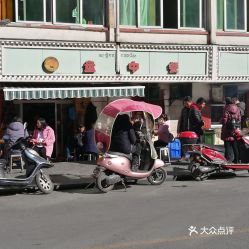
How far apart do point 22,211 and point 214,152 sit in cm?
538

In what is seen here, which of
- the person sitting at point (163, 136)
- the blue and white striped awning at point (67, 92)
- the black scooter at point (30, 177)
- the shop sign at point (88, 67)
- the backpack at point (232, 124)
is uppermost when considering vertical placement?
the shop sign at point (88, 67)

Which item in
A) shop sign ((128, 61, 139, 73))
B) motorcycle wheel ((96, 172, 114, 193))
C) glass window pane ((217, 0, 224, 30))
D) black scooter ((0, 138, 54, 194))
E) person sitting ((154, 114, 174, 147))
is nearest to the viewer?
black scooter ((0, 138, 54, 194))

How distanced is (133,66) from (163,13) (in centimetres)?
226

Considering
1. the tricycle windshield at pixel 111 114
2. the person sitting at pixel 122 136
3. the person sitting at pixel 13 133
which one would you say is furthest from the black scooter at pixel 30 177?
the person sitting at pixel 13 133

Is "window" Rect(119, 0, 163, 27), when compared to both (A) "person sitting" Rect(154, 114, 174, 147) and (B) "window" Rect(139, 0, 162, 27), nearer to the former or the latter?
(B) "window" Rect(139, 0, 162, 27)

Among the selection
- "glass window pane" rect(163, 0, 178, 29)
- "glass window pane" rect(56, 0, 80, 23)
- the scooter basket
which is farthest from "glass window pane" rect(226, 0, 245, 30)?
the scooter basket

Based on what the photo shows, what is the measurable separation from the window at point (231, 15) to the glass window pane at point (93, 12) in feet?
13.9

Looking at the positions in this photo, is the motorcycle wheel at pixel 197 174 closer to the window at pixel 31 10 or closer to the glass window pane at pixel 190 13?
the window at pixel 31 10

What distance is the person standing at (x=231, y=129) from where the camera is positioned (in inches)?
578

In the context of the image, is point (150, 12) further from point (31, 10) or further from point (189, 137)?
point (189, 137)

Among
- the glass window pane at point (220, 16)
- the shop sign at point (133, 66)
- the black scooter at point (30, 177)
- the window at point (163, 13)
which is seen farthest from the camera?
the glass window pane at point (220, 16)

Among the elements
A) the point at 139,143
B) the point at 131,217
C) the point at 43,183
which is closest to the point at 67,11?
the point at 139,143

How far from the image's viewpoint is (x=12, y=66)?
52.3ft

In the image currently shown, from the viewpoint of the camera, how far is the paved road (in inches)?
295
